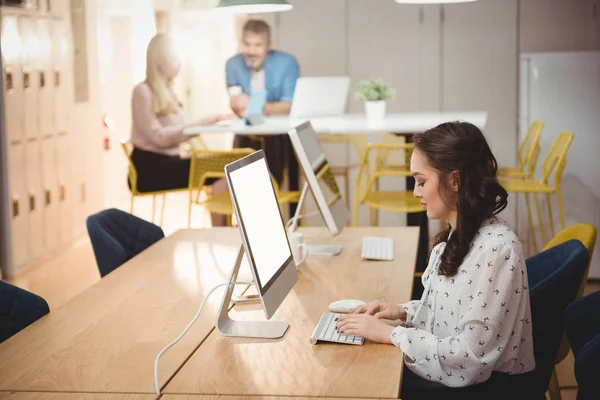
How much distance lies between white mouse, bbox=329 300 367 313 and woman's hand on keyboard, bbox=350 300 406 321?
0.05 m

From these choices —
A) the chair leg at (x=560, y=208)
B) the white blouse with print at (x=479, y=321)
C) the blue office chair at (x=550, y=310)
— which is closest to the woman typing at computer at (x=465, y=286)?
the white blouse with print at (x=479, y=321)

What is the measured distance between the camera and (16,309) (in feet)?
8.40

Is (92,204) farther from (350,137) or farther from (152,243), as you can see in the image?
(152,243)

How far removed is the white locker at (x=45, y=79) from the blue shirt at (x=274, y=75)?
133 cm

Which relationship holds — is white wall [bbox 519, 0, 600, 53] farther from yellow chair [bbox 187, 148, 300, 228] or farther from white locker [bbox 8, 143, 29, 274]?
white locker [bbox 8, 143, 29, 274]

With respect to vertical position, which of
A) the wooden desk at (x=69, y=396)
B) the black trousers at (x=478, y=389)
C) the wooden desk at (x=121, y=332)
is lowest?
the black trousers at (x=478, y=389)

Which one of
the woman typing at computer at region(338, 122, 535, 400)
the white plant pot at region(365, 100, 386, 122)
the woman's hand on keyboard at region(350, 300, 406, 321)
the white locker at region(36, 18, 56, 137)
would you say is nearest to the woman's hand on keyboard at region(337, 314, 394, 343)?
the woman typing at computer at region(338, 122, 535, 400)

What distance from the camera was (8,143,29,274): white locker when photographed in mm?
6023

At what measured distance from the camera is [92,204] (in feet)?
24.8

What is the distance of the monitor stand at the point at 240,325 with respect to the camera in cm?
228

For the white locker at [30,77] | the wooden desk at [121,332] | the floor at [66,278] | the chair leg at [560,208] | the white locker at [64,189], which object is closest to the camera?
the wooden desk at [121,332]

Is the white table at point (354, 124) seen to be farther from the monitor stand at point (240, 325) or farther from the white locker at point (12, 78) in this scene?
the monitor stand at point (240, 325)

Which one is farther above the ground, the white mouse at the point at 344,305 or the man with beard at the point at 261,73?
the man with beard at the point at 261,73

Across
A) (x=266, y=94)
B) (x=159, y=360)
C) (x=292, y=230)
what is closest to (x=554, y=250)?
(x=292, y=230)
